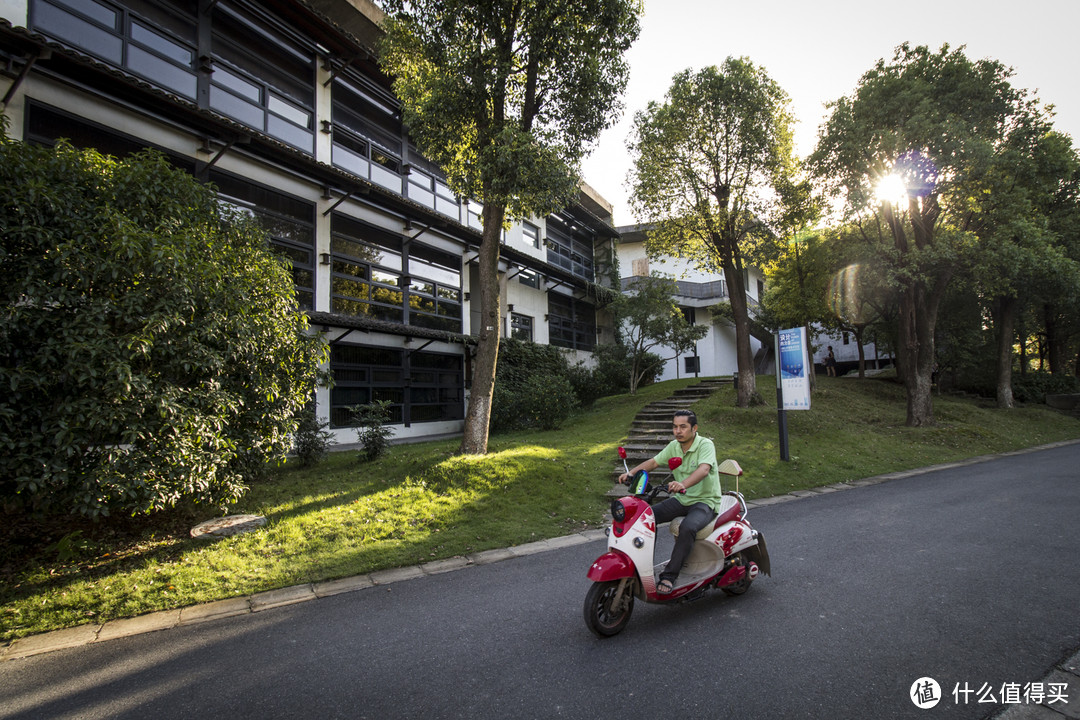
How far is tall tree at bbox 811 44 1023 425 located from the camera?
13.8 metres

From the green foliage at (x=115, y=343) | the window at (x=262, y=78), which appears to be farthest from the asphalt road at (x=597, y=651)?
the window at (x=262, y=78)

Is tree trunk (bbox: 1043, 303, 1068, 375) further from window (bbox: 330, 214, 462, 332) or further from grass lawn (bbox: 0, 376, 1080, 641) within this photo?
window (bbox: 330, 214, 462, 332)

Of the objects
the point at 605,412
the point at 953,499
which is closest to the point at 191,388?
the point at 953,499

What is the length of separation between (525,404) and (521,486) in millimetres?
7215

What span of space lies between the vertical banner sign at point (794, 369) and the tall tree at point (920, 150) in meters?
6.18

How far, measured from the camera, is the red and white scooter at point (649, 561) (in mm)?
3584

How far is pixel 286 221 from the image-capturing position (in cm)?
1387

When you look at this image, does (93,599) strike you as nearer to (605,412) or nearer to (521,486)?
(521,486)

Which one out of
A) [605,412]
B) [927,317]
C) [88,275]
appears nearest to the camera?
[88,275]

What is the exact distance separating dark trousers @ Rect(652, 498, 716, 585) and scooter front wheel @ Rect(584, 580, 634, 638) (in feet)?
1.19

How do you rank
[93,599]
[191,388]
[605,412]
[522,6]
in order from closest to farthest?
1. [93,599]
2. [191,388]
3. [522,6]
4. [605,412]

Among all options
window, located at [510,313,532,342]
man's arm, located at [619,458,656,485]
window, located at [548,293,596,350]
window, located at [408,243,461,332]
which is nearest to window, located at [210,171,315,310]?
window, located at [408,243,461,332]

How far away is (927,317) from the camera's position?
17.0 meters

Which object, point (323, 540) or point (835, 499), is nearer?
point (323, 540)
